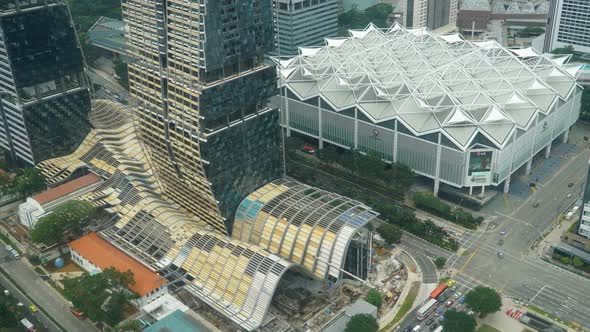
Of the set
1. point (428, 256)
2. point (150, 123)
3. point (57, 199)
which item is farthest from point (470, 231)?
point (57, 199)

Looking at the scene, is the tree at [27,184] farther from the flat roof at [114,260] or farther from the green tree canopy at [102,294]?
the green tree canopy at [102,294]

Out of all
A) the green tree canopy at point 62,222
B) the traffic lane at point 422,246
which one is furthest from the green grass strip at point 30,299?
the traffic lane at point 422,246

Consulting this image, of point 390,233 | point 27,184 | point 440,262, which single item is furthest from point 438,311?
point 27,184

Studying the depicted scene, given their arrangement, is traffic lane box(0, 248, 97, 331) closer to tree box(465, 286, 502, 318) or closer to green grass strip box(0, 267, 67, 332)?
green grass strip box(0, 267, 67, 332)

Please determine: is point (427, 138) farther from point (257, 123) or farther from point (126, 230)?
point (126, 230)

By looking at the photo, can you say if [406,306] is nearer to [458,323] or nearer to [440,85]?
[458,323]

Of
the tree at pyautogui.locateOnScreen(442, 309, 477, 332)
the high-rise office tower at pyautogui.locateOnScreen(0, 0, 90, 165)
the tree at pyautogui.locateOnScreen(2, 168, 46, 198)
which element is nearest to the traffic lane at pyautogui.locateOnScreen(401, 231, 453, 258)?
the tree at pyautogui.locateOnScreen(442, 309, 477, 332)
